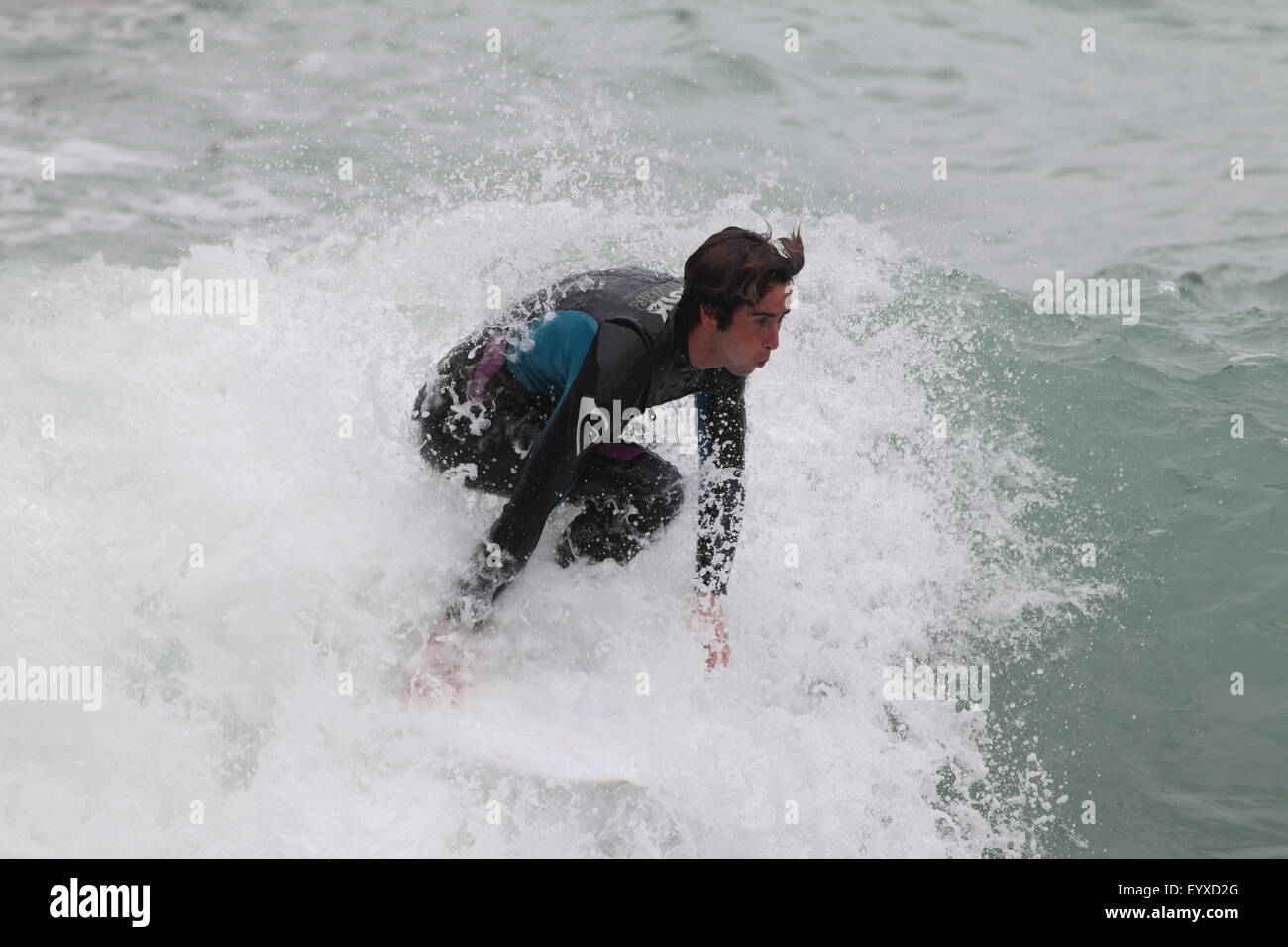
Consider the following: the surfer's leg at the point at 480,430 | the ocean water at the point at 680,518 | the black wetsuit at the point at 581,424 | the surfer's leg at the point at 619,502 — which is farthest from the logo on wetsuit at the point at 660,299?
the ocean water at the point at 680,518

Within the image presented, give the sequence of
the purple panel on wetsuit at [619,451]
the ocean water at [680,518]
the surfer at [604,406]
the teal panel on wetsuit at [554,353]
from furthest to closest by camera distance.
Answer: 1. the purple panel on wetsuit at [619,451]
2. the ocean water at [680,518]
3. the teal panel on wetsuit at [554,353]
4. the surfer at [604,406]

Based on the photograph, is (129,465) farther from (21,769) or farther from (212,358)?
(21,769)

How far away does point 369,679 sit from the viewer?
3.84m

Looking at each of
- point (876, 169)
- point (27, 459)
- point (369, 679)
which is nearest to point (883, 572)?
point (369, 679)

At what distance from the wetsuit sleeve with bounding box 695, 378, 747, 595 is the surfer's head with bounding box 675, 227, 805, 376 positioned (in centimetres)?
38

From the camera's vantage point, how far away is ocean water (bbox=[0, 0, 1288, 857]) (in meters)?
3.61

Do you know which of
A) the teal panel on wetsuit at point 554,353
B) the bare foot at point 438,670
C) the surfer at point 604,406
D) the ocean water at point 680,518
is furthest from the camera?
the bare foot at point 438,670

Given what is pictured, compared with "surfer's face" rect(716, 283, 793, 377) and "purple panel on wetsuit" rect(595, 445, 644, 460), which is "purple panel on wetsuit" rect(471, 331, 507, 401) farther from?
"surfer's face" rect(716, 283, 793, 377)

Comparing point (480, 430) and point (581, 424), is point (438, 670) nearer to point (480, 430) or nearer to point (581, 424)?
point (480, 430)

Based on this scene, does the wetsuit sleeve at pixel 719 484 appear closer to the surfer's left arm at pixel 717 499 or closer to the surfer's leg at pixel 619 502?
the surfer's left arm at pixel 717 499

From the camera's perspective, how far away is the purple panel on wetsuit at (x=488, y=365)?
148 inches

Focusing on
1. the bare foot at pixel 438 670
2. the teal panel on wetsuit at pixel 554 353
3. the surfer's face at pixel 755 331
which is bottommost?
the bare foot at pixel 438 670

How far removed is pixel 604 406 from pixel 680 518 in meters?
1.08

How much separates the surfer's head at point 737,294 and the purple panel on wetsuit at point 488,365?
24.2 inches
